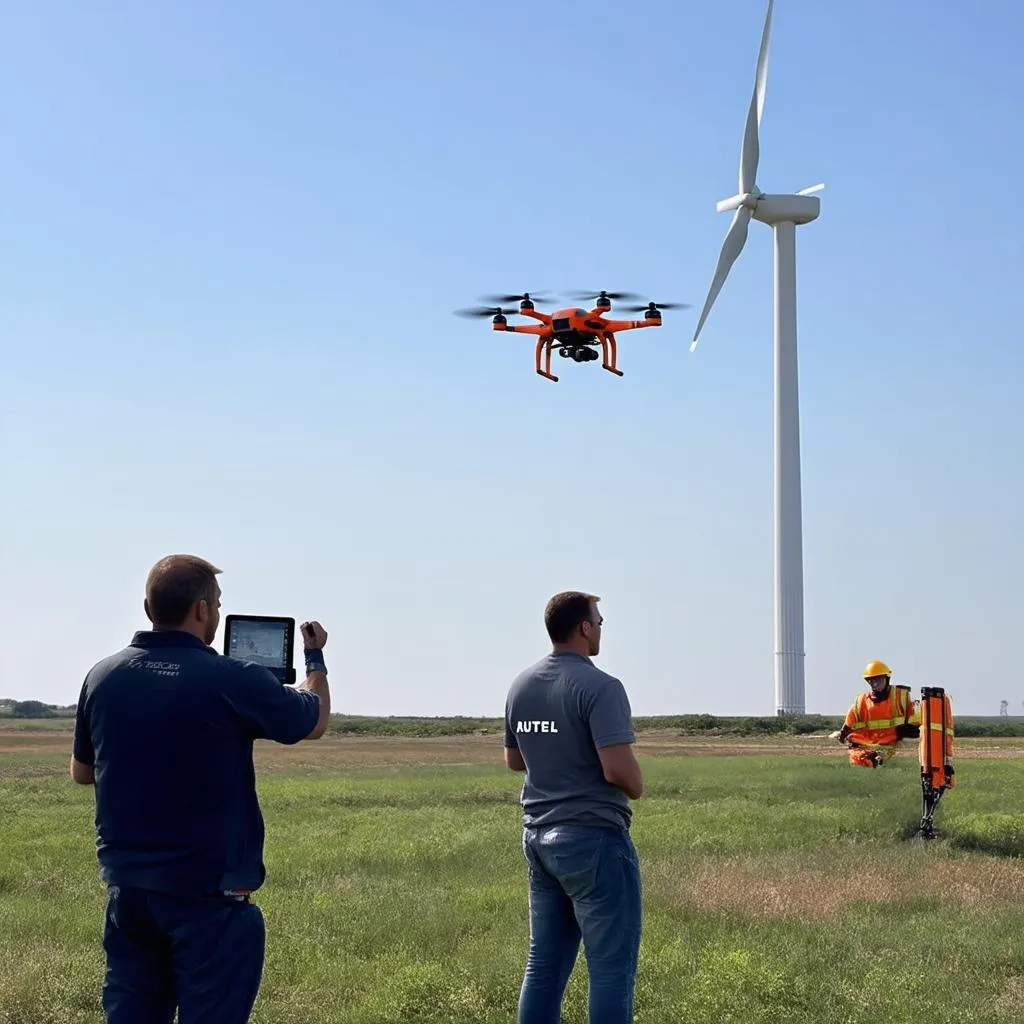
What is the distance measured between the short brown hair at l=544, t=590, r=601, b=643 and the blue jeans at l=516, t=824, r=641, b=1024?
2.91 feet

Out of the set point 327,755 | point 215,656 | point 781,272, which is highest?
point 781,272

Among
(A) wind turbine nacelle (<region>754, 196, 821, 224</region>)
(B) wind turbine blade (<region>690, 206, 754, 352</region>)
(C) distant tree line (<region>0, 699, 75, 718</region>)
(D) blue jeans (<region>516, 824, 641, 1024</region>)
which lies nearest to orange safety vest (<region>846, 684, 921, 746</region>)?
(D) blue jeans (<region>516, 824, 641, 1024</region>)

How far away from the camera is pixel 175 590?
5133mm

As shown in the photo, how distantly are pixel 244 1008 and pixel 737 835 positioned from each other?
13.0m

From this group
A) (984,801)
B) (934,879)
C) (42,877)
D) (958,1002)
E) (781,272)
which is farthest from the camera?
(781,272)

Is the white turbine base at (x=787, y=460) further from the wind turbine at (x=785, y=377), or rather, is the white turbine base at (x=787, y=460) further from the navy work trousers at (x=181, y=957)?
the navy work trousers at (x=181, y=957)

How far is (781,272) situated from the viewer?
199 feet

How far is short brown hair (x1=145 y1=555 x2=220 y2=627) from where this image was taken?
16.8ft

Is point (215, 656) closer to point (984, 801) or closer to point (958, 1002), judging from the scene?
point (958, 1002)

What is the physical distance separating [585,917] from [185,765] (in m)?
2.21

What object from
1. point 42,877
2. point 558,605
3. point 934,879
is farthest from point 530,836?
point 42,877

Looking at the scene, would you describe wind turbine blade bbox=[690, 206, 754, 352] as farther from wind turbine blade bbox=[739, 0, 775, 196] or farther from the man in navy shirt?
the man in navy shirt

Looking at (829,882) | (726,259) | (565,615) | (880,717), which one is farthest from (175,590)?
(726,259)

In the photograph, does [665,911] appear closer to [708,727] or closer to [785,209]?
[785,209]
